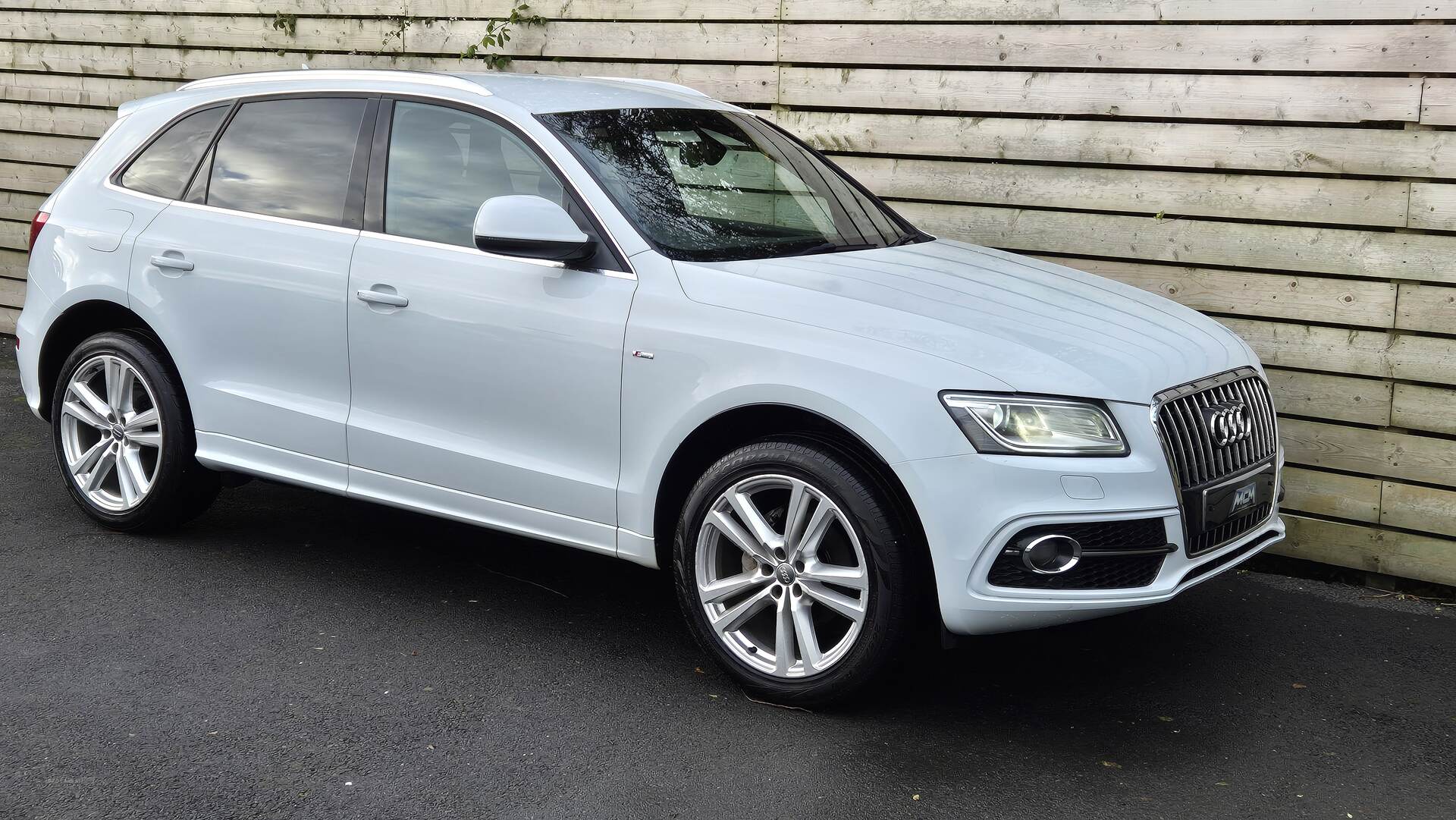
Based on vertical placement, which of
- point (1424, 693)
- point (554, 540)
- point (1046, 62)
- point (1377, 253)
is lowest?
point (1424, 693)

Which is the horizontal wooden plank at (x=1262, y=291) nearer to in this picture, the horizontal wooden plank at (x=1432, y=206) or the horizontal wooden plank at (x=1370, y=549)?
the horizontal wooden plank at (x=1432, y=206)

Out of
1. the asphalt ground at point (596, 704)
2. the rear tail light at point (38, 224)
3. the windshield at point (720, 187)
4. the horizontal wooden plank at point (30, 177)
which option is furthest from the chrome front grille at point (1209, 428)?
the horizontal wooden plank at point (30, 177)

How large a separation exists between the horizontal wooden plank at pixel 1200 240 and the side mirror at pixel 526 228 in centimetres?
263

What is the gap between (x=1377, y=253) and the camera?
Result: 5.30 metres

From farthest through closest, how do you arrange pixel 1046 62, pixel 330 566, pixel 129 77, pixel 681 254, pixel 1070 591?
pixel 129 77 → pixel 1046 62 → pixel 330 566 → pixel 681 254 → pixel 1070 591

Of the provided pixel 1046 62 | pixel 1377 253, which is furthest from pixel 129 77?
pixel 1377 253

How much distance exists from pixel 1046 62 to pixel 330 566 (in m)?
3.70

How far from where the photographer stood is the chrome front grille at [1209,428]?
3.78 metres

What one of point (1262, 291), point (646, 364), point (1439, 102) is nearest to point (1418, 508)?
point (1262, 291)

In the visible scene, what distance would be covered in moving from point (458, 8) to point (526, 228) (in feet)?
13.2

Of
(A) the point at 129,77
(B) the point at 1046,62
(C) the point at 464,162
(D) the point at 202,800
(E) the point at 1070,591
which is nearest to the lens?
(D) the point at 202,800

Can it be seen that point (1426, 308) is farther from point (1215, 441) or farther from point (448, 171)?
point (448, 171)

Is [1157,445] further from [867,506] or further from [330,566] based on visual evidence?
[330,566]

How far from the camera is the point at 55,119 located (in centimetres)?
917
